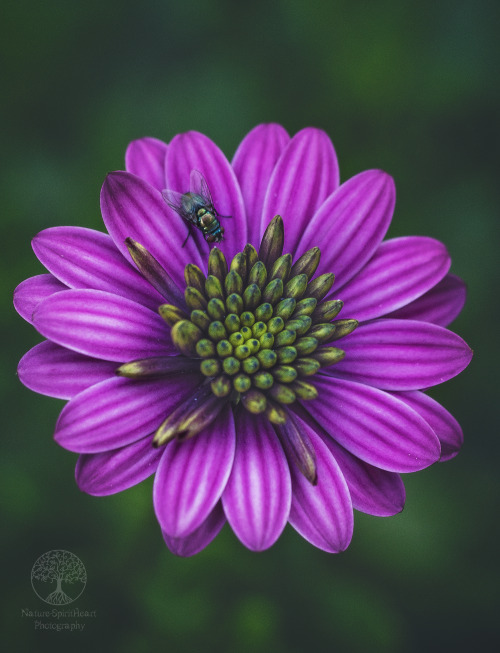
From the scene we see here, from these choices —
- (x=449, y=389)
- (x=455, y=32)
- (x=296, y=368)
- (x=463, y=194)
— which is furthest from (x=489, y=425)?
(x=455, y=32)

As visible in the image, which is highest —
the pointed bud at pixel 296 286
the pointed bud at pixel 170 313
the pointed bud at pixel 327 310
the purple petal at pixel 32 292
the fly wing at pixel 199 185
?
the fly wing at pixel 199 185

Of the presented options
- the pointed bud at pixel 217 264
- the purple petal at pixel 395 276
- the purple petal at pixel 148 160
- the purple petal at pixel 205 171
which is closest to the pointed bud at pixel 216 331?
the pointed bud at pixel 217 264

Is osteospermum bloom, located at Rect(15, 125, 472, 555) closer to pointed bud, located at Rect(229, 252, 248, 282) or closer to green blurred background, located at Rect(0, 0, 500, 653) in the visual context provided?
pointed bud, located at Rect(229, 252, 248, 282)

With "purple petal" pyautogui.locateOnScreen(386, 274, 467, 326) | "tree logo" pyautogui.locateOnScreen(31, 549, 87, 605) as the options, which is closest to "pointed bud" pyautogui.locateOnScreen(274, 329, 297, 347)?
"purple petal" pyautogui.locateOnScreen(386, 274, 467, 326)

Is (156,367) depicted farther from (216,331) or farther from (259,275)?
(259,275)

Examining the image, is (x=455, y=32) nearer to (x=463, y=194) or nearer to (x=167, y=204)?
(x=463, y=194)

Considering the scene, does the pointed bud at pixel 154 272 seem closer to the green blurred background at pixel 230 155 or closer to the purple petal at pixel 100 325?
the purple petal at pixel 100 325
